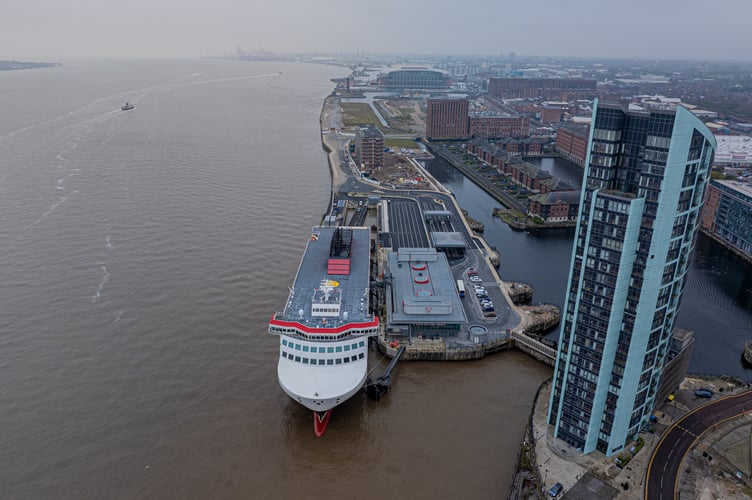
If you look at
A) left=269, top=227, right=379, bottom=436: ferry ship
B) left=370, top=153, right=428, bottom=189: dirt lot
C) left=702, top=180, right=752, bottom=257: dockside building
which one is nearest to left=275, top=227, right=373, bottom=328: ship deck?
left=269, top=227, right=379, bottom=436: ferry ship

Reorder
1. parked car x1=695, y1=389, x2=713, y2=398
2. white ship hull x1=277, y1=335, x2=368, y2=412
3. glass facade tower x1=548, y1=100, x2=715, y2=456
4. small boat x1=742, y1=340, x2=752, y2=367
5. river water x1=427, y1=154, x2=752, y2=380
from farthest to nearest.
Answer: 1. river water x1=427, y1=154, x2=752, y2=380
2. small boat x1=742, y1=340, x2=752, y2=367
3. parked car x1=695, y1=389, x2=713, y2=398
4. white ship hull x1=277, y1=335, x2=368, y2=412
5. glass facade tower x1=548, y1=100, x2=715, y2=456

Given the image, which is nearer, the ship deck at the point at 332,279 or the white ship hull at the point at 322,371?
the white ship hull at the point at 322,371

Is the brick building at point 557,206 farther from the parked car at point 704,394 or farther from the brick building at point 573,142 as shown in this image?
the parked car at point 704,394

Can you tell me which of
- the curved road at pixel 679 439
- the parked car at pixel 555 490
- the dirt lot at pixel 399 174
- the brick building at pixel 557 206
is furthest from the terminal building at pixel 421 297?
the dirt lot at pixel 399 174

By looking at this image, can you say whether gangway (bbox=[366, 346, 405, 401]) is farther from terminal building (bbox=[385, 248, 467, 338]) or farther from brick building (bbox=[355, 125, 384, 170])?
brick building (bbox=[355, 125, 384, 170])

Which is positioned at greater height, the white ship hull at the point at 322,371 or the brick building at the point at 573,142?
the brick building at the point at 573,142
